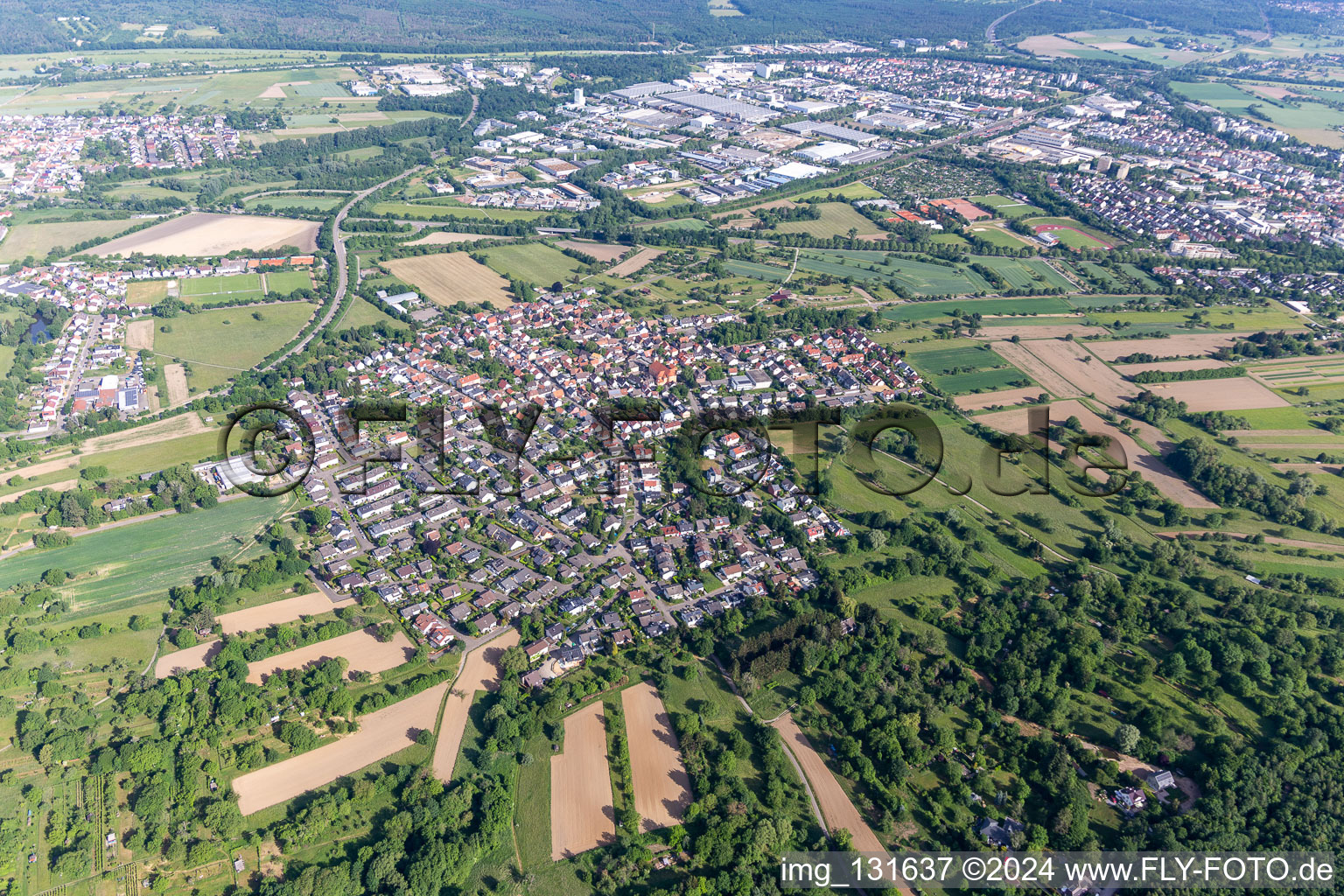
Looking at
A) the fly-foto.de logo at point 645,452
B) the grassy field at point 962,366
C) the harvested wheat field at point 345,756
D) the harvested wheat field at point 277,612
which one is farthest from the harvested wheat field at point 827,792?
the grassy field at point 962,366

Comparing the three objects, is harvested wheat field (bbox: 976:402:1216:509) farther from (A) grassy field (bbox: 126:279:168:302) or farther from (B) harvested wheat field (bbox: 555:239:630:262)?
(A) grassy field (bbox: 126:279:168:302)

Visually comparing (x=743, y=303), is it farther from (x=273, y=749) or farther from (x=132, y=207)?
(x=132, y=207)

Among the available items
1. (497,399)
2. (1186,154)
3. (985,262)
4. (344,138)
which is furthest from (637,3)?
(497,399)

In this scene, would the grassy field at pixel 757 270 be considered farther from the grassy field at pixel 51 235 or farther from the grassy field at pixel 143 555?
the grassy field at pixel 51 235

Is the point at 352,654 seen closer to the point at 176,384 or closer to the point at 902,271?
the point at 176,384

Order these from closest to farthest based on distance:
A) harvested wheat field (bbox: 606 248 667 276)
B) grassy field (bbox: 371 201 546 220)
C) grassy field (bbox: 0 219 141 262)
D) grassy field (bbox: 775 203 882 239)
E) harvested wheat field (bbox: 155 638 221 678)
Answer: harvested wheat field (bbox: 155 638 221 678) < harvested wheat field (bbox: 606 248 667 276) < grassy field (bbox: 0 219 141 262) < grassy field (bbox: 775 203 882 239) < grassy field (bbox: 371 201 546 220)

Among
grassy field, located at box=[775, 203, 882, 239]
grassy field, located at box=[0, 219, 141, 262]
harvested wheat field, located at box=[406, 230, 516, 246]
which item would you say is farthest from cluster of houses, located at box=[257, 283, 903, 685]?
grassy field, located at box=[0, 219, 141, 262]

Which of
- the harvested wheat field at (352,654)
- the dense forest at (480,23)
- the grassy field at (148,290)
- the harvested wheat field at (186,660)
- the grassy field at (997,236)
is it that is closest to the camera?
the harvested wheat field at (186,660)
